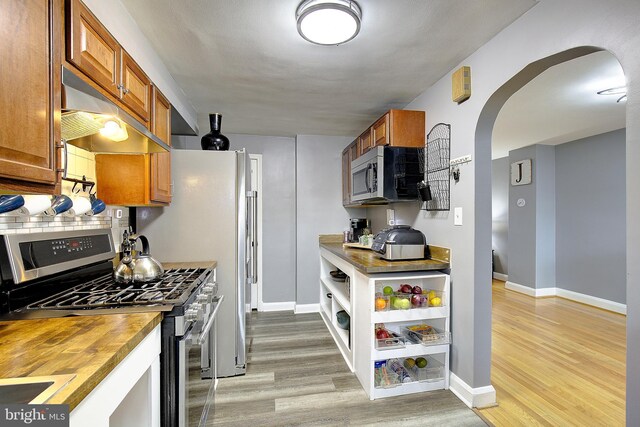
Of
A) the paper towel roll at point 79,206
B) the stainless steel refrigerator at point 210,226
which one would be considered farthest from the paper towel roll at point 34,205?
the stainless steel refrigerator at point 210,226

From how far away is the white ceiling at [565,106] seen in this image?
219cm

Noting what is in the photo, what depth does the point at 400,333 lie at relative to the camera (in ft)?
7.23

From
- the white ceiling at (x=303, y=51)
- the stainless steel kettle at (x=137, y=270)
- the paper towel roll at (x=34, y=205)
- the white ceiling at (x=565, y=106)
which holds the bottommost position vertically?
the stainless steel kettle at (x=137, y=270)

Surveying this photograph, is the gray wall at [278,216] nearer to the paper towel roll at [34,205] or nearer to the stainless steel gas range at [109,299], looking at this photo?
the stainless steel gas range at [109,299]

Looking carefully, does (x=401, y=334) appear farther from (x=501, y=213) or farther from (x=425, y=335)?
(x=501, y=213)

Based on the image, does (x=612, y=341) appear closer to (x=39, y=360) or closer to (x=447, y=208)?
(x=447, y=208)

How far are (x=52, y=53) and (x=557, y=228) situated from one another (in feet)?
19.1

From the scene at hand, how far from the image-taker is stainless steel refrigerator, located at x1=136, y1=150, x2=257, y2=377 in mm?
2197

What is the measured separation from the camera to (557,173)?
448 cm

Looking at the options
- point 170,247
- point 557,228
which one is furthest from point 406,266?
point 557,228

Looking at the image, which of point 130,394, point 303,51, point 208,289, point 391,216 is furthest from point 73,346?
point 391,216

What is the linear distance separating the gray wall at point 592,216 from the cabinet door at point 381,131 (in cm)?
346

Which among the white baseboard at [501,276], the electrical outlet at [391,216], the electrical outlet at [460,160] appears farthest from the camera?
the white baseboard at [501,276]

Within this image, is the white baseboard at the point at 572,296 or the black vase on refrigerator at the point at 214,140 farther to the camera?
the white baseboard at the point at 572,296
